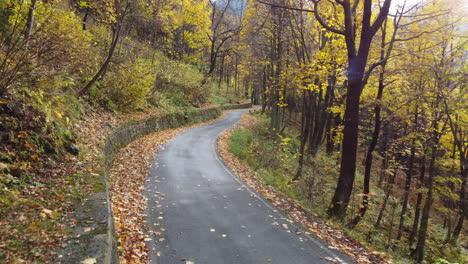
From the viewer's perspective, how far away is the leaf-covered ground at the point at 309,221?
5680mm

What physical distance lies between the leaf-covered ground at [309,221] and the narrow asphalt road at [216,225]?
34 centimetres

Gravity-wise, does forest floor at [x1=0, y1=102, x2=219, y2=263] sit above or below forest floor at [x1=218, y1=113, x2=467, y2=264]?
above

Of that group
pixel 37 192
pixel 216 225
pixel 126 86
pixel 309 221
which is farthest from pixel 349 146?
pixel 126 86

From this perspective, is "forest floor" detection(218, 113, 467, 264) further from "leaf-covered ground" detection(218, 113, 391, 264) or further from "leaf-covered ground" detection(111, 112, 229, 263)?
"leaf-covered ground" detection(111, 112, 229, 263)

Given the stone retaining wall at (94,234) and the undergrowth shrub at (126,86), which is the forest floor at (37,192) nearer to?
the stone retaining wall at (94,234)

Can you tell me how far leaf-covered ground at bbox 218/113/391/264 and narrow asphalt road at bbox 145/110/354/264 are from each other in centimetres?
34

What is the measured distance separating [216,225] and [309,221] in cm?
255

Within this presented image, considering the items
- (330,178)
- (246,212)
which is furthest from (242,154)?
(246,212)

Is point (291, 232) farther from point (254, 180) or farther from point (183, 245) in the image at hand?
point (254, 180)

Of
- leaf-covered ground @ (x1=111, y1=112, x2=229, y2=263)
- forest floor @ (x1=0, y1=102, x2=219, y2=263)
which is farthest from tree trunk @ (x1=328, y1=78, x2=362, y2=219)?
forest floor @ (x1=0, y1=102, x2=219, y2=263)

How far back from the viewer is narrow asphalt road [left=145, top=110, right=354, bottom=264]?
5016mm

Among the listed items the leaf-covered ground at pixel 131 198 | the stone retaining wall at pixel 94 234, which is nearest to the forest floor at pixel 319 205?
the leaf-covered ground at pixel 131 198

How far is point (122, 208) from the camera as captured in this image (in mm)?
6312

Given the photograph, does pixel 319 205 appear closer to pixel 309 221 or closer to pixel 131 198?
pixel 309 221
